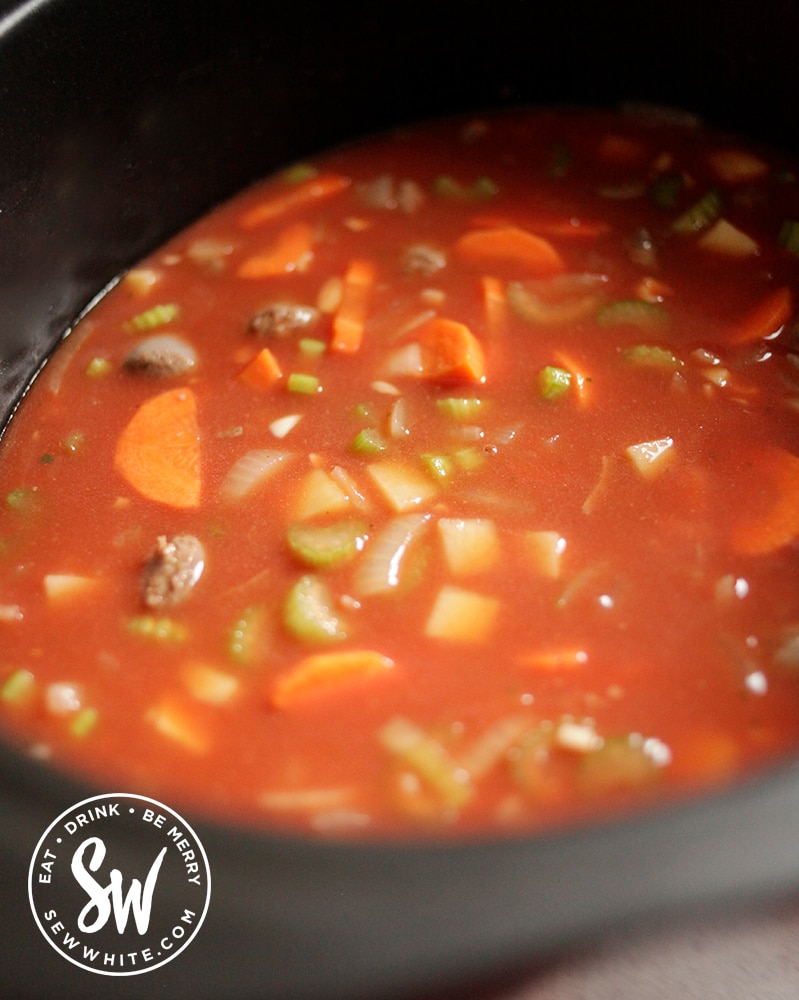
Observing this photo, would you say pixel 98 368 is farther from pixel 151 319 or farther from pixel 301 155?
pixel 301 155

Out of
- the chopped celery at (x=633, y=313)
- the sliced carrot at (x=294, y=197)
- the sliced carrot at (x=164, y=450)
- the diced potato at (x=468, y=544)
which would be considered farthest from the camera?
the sliced carrot at (x=294, y=197)

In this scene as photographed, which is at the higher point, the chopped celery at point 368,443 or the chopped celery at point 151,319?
the chopped celery at point 151,319

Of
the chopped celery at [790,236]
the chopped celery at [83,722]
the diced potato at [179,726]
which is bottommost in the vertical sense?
the chopped celery at [790,236]

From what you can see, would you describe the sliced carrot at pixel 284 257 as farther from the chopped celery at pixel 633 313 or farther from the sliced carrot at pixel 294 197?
the chopped celery at pixel 633 313

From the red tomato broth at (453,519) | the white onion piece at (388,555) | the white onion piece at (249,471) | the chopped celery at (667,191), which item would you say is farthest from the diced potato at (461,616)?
the chopped celery at (667,191)

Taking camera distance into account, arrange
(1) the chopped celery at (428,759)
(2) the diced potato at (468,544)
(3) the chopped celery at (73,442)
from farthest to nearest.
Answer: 1. (3) the chopped celery at (73,442)
2. (2) the diced potato at (468,544)
3. (1) the chopped celery at (428,759)

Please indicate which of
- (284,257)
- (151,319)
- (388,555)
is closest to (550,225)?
(284,257)

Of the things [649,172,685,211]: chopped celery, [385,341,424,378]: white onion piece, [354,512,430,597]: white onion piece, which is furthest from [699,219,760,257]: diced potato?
[354,512,430,597]: white onion piece
